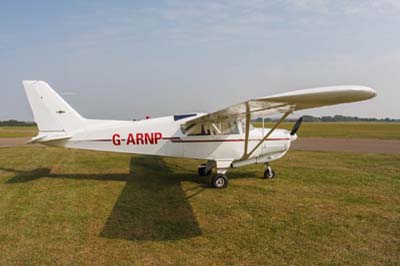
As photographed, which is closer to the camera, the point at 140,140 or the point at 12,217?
the point at 12,217

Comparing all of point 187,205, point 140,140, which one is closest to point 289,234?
point 187,205

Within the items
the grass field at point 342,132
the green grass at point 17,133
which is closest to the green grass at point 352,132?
the grass field at point 342,132

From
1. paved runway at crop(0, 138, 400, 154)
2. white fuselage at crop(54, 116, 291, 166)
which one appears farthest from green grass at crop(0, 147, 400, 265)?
paved runway at crop(0, 138, 400, 154)

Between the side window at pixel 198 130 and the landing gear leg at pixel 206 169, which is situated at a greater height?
the side window at pixel 198 130

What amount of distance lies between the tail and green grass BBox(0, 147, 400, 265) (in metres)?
1.65

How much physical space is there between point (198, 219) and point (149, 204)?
1.48 m

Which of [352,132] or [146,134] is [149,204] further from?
[352,132]

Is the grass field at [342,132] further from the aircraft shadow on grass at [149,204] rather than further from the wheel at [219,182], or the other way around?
the aircraft shadow on grass at [149,204]

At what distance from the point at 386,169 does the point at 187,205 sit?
821cm

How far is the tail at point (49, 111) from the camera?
28.5ft

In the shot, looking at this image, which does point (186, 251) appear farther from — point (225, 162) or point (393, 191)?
point (393, 191)

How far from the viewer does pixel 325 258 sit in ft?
13.6

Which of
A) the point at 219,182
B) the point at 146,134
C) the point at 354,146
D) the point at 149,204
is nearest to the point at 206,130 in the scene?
the point at 219,182

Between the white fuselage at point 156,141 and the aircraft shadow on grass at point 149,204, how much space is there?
3.27ft
